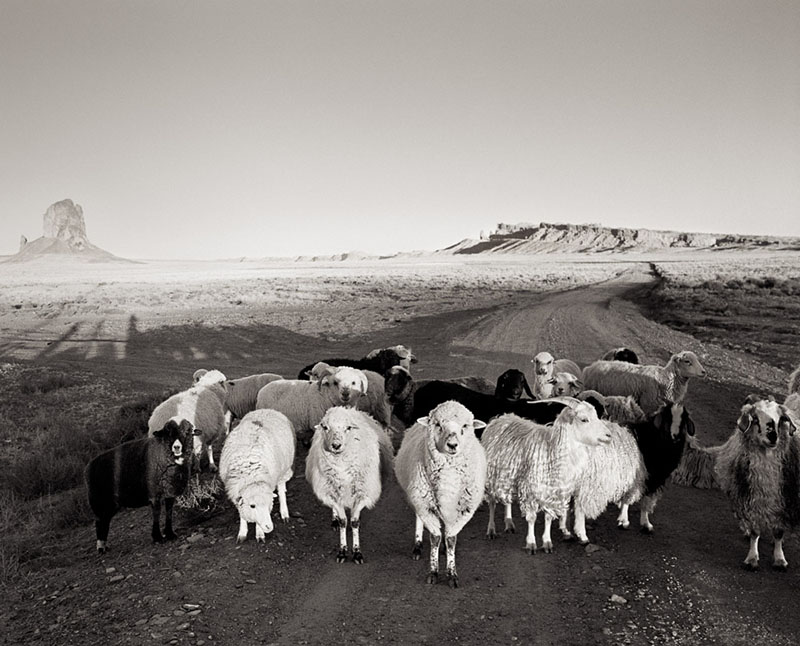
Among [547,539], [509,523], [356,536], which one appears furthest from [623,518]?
[356,536]

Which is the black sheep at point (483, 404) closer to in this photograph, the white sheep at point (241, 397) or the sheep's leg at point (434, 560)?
the sheep's leg at point (434, 560)

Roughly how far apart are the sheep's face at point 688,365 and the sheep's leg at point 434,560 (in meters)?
7.26

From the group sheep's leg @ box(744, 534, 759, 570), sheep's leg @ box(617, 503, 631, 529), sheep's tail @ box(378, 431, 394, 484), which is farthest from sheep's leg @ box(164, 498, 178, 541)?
sheep's leg @ box(744, 534, 759, 570)

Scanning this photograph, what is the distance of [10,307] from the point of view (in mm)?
42969

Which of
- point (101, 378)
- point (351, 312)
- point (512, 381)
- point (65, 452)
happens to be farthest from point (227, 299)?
point (512, 381)

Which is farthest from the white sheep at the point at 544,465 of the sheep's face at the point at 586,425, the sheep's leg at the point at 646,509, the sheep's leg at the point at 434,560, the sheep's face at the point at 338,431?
the sheep's face at the point at 338,431

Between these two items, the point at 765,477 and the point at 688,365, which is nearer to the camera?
the point at 765,477

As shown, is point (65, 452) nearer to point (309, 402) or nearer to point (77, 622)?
point (309, 402)

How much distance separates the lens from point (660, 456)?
24.2ft

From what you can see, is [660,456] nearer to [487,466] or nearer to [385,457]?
[487,466]

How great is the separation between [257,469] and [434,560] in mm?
2497

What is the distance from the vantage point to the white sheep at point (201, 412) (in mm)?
9484

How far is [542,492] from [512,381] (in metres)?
3.76

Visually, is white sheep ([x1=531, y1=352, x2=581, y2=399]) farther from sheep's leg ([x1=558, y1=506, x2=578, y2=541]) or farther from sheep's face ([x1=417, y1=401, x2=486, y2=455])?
sheep's face ([x1=417, y1=401, x2=486, y2=455])
